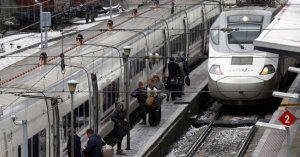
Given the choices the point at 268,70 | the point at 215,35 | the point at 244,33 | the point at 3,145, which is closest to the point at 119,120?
the point at 3,145

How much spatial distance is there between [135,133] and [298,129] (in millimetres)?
4506

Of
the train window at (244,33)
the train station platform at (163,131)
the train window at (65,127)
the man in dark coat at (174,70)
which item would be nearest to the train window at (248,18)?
the train window at (244,33)

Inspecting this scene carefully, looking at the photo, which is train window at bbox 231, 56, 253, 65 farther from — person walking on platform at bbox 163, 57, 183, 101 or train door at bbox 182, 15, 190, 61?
train door at bbox 182, 15, 190, 61

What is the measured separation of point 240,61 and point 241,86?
40.9 inches

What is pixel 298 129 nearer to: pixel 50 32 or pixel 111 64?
pixel 111 64

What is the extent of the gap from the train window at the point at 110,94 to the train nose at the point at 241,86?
11.0 ft

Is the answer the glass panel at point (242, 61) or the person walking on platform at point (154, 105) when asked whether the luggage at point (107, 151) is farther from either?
the glass panel at point (242, 61)

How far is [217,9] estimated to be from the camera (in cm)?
3550

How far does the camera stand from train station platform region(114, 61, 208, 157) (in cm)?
1897

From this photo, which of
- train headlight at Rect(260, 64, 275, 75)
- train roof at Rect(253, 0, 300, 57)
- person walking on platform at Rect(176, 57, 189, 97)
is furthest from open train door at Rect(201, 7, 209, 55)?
train roof at Rect(253, 0, 300, 57)

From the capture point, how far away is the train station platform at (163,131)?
62.2 feet

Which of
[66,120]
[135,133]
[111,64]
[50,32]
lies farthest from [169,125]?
[50,32]

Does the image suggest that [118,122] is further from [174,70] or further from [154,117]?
[174,70]

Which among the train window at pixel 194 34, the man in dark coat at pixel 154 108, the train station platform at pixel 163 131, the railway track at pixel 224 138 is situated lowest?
the railway track at pixel 224 138
